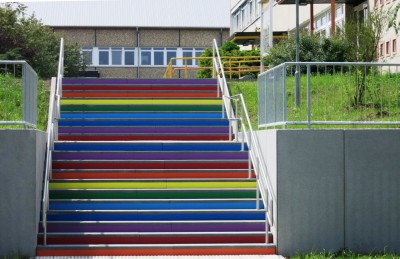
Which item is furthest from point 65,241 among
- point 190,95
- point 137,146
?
point 190,95

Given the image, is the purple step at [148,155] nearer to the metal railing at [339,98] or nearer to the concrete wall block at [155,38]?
the metal railing at [339,98]

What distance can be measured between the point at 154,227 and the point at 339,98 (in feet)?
12.2

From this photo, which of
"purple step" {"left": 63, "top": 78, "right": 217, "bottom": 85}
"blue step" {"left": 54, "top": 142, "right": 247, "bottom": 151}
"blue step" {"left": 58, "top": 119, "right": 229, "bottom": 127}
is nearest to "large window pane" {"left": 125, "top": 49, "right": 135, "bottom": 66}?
"purple step" {"left": 63, "top": 78, "right": 217, "bottom": 85}

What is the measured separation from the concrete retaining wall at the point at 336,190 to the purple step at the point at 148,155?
2.82 m

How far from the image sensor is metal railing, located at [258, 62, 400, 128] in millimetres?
15063

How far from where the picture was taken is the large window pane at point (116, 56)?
6272 cm

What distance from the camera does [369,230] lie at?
14.8m

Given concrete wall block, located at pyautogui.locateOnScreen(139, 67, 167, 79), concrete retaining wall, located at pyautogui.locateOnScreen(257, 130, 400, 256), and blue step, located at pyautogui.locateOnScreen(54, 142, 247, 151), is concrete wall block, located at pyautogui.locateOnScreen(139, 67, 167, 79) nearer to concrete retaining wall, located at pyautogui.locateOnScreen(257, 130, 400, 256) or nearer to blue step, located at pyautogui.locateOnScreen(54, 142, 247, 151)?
blue step, located at pyautogui.locateOnScreen(54, 142, 247, 151)

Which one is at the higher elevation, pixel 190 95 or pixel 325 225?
pixel 190 95

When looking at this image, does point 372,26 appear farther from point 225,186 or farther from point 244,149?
point 225,186

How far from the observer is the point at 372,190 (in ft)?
48.7

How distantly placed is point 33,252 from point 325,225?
4274mm

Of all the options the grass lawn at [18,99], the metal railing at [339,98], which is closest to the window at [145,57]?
the grass lawn at [18,99]

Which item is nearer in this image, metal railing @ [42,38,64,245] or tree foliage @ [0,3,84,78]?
metal railing @ [42,38,64,245]
